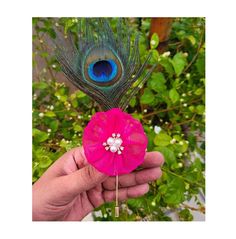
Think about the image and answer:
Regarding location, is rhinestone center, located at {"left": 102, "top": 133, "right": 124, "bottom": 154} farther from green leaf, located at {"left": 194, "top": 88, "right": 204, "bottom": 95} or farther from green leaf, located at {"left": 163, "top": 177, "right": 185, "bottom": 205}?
green leaf, located at {"left": 194, "top": 88, "right": 204, "bottom": 95}

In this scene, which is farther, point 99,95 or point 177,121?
point 177,121

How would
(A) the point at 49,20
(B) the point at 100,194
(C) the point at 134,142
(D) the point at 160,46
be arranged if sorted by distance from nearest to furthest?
1. (C) the point at 134,142
2. (B) the point at 100,194
3. (D) the point at 160,46
4. (A) the point at 49,20

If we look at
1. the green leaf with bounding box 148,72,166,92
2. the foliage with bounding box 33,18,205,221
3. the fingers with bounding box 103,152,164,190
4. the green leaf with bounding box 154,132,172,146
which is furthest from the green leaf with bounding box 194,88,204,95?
the fingers with bounding box 103,152,164,190

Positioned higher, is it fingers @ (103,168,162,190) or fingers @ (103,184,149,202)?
fingers @ (103,168,162,190)

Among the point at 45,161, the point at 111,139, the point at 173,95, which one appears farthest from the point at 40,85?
the point at 111,139

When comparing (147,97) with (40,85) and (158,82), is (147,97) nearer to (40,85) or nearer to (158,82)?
(158,82)

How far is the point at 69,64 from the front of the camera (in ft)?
2.62

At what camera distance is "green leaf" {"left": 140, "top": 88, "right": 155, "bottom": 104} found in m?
1.12

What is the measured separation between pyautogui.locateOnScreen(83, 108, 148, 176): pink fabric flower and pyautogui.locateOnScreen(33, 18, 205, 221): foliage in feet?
0.75

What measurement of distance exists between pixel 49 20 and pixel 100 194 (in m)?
0.62

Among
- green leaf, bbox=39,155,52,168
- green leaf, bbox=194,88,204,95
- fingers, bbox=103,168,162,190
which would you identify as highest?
green leaf, bbox=194,88,204,95

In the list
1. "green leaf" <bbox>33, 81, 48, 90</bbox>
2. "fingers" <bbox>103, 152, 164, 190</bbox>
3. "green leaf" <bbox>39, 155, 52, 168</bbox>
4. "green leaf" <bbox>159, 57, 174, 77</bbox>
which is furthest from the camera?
"green leaf" <bbox>33, 81, 48, 90</bbox>
